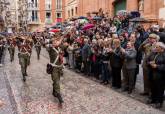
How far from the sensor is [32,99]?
1316 cm

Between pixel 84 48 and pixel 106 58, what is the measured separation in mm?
3057

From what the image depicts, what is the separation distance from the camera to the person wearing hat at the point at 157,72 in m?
11.6

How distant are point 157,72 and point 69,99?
9.47 ft

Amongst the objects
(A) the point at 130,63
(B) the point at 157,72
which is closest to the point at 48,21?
(A) the point at 130,63

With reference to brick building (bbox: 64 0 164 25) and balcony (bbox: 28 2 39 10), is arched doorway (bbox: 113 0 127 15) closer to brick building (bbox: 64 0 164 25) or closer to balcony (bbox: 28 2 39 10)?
brick building (bbox: 64 0 164 25)

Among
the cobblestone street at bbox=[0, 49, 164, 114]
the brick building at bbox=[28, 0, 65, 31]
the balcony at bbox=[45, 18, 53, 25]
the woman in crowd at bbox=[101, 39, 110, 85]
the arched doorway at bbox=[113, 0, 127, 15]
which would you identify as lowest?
the cobblestone street at bbox=[0, 49, 164, 114]

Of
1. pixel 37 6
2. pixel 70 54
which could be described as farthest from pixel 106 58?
pixel 37 6

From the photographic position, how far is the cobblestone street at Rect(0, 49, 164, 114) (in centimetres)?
1134

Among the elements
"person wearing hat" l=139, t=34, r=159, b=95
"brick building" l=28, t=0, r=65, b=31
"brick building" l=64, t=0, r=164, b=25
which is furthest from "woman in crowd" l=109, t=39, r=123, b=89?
"brick building" l=28, t=0, r=65, b=31

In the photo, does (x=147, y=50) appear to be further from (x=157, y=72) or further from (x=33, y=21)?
(x=33, y=21)

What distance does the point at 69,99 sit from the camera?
1309 centimetres

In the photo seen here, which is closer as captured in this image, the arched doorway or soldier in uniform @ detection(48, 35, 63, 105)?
soldier in uniform @ detection(48, 35, 63, 105)

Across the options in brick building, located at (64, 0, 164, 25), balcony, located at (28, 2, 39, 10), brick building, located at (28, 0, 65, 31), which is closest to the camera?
brick building, located at (64, 0, 164, 25)

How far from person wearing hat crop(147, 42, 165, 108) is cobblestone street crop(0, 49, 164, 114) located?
38 cm
